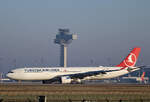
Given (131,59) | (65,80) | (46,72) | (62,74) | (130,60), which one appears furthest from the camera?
(131,59)

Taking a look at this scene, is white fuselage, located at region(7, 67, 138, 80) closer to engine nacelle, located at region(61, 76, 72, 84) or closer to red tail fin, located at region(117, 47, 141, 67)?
engine nacelle, located at region(61, 76, 72, 84)

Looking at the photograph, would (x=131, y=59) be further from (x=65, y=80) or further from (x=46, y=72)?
(x=46, y=72)

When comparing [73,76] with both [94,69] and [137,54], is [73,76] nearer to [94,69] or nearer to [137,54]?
[94,69]

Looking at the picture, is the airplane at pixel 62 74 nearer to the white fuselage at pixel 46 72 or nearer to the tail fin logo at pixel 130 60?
the white fuselage at pixel 46 72

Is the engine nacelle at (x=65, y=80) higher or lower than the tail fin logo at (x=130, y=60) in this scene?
lower

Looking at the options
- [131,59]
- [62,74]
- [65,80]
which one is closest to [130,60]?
[131,59]

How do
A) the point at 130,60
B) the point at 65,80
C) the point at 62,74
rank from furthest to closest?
the point at 130,60, the point at 62,74, the point at 65,80

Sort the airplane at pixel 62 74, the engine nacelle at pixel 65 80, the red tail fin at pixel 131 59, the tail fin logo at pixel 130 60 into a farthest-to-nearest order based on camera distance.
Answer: the red tail fin at pixel 131 59, the tail fin logo at pixel 130 60, the airplane at pixel 62 74, the engine nacelle at pixel 65 80

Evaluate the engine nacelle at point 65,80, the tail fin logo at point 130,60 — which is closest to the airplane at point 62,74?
the engine nacelle at point 65,80

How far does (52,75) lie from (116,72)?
48.7 feet

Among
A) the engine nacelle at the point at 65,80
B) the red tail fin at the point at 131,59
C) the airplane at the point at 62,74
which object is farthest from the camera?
the red tail fin at the point at 131,59

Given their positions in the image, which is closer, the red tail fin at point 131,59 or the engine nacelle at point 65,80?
the engine nacelle at point 65,80

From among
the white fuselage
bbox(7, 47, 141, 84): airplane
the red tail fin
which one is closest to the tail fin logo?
the red tail fin

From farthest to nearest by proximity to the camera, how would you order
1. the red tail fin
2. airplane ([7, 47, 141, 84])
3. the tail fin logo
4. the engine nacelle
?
1. the red tail fin
2. the tail fin logo
3. airplane ([7, 47, 141, 84])
4. the engine nacelle
